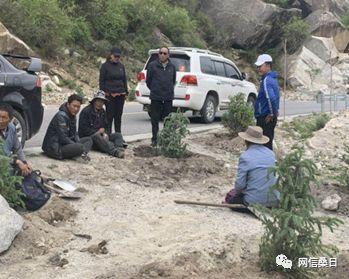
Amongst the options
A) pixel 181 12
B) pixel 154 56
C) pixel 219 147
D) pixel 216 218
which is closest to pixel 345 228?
pixel 216 218

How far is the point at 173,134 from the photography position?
938 cm

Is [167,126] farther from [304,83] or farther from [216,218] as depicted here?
[304,83]

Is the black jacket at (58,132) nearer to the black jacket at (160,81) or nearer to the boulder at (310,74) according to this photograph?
the black jacket at (160,81)

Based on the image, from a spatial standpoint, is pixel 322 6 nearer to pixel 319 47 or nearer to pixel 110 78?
pixel 319 47

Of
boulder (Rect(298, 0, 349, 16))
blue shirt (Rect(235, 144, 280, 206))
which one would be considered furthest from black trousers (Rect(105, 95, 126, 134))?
boulder (Rect(298, 0, 349, 16))

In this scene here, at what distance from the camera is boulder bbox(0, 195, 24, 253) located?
16.8 feet

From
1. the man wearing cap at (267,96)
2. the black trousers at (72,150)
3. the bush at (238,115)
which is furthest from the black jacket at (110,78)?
the bush at (238,115)

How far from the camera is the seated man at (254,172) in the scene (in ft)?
21.5

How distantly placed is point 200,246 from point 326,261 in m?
1.12

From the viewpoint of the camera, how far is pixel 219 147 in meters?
11.4

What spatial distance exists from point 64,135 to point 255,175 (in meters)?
3.00

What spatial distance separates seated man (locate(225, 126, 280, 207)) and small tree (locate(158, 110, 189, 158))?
263 cm

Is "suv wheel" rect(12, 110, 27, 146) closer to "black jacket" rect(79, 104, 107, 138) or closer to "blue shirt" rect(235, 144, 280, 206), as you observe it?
"black jacket" rect(79, 104, 107, 138)

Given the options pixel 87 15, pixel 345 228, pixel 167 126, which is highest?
pixel 87 15
